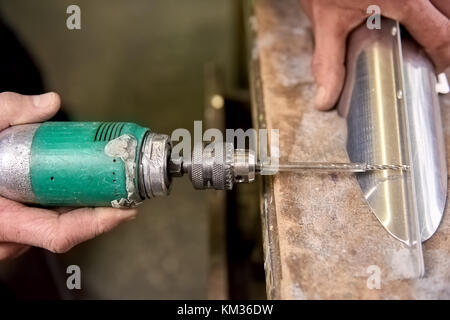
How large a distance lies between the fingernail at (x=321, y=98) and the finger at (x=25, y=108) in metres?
0.60

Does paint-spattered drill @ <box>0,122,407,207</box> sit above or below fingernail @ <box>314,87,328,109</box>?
below

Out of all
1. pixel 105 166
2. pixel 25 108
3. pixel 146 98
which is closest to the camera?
pixel 105 166

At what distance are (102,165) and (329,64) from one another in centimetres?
58

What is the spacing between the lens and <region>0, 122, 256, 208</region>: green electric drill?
2.63 ft

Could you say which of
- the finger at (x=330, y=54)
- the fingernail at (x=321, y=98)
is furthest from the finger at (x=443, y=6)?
the fingernail at (x=321, y=98)

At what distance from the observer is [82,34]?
2.38 meters

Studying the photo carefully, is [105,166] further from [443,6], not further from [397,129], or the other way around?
[443,6]

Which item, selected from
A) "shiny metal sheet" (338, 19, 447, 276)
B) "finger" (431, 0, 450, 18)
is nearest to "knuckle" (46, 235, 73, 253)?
"shiny metal sheet" (338, 19, 447, 276)

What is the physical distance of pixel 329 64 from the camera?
990 millimetres

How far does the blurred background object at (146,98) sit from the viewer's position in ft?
4.57

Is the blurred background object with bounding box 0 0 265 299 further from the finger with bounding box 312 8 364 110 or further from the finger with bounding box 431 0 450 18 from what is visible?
the finger with bounding box 431 0 450 18

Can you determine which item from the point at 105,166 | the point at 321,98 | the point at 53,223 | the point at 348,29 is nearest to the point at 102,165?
the point at 105,166

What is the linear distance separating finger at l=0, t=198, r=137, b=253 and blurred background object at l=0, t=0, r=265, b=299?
48cm

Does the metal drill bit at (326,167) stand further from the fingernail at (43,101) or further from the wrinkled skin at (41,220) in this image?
the fingernail at (43,101)
